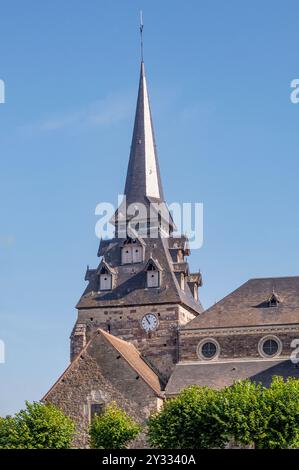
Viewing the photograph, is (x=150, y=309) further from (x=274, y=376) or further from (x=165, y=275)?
(x=274, y=376)

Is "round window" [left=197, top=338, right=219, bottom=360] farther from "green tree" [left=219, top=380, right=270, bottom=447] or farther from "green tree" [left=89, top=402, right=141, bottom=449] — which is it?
"green tree" [left=219, top=380, right=270, bottom=447]

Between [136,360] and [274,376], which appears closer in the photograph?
[274,376]

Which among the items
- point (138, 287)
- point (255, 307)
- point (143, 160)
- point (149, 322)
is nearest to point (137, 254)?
point (138, 287)

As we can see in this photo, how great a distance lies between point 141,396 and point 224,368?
23.5ft

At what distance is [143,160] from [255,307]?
16040 mm

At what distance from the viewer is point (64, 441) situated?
66.5m

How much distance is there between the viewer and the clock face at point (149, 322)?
79.9 meters

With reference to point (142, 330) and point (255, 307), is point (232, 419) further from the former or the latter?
point (142, 330)

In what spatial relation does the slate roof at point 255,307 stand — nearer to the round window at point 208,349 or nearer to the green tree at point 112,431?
the round window at point 208,349

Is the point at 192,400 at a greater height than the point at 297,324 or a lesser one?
lesser

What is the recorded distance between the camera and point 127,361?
72.3 m

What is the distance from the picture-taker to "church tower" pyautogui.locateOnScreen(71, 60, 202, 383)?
261ft
